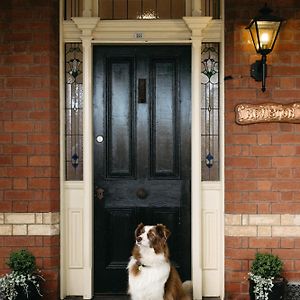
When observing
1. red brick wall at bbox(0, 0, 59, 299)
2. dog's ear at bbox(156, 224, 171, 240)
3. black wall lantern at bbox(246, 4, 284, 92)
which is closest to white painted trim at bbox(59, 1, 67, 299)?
red brick wall at bbox(0, 0, 59, 299)

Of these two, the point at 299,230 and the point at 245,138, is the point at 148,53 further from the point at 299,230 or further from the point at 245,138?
the point at 299,230

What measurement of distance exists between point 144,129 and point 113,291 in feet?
5.25

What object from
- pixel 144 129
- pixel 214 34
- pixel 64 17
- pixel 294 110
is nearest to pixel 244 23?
pixel 214 34

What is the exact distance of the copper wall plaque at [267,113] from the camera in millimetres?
5262

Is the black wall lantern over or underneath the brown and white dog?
over

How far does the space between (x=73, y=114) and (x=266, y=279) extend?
233cm

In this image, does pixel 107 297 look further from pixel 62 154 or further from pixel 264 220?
pixel 264 220

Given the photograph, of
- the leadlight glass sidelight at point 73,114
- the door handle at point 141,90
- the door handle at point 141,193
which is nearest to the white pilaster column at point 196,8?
the door handle at point 141,90

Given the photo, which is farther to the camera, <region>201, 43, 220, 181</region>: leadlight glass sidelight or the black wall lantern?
<region>201, 43, 220, 181</region>: leadlight glass sidelight

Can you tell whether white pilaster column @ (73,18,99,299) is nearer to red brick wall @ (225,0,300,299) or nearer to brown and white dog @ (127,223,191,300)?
brown and white dog @ (127,223,191,300)

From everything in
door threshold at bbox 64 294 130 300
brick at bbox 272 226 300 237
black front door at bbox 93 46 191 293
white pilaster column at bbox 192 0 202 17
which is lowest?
door threshold at bbox 64 294 130 300

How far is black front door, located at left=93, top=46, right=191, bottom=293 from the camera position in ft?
18.5

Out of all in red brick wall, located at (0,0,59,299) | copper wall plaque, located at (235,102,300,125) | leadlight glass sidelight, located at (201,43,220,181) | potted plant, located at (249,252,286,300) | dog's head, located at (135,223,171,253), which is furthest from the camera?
leadlight glass sidelight, located at (201,43,220,181)

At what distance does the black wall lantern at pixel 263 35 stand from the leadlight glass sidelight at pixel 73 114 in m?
1.65
